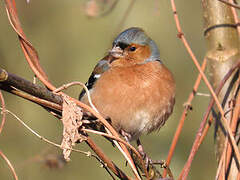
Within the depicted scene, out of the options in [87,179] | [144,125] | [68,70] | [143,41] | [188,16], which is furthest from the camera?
[188,16]

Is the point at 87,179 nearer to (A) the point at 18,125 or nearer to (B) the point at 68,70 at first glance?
A: (A) the point at 18,125

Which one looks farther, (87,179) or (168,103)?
(87,179)

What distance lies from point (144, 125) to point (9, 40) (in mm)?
2831

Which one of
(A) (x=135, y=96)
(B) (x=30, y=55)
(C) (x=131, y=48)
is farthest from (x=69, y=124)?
(C) (x=131, y=48)

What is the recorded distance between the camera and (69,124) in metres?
1.78

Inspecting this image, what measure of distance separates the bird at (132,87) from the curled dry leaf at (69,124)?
62.7 inches

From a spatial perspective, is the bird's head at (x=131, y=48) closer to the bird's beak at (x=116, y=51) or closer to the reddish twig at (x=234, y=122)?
the bird's beak at (x=116, y=51)

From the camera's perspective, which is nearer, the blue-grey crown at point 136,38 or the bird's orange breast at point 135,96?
the bird's orange breast at point 135,96

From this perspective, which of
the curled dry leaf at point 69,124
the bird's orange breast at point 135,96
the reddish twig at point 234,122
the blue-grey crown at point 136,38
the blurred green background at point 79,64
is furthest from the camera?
the blurred green background at point 79,64

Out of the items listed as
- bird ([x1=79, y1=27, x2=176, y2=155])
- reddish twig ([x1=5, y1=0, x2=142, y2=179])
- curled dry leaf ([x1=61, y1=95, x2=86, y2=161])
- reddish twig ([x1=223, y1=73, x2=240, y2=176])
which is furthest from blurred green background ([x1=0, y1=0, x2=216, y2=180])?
curled dry leaf ([x1=61, y1=95, x2=86, y2=161])

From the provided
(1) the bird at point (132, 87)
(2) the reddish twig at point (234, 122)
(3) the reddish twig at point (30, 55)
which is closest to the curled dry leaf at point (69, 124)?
(3) the reddish twig at point (30, 55)

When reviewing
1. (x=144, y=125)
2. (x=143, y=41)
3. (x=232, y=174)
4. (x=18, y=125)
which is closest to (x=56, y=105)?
(x=232, y=174)

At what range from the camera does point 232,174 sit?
2.35 metres

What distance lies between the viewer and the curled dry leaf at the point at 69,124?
1.77 metres
